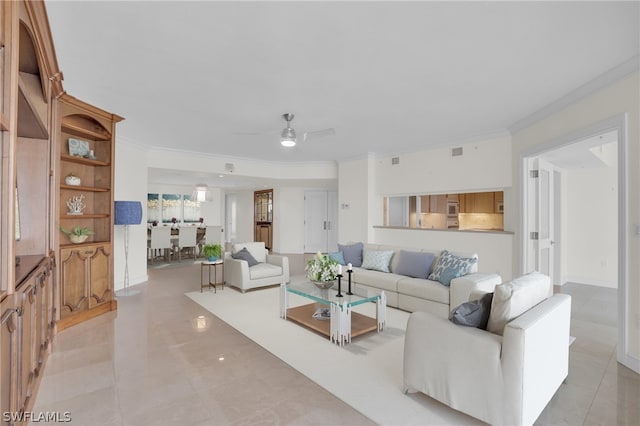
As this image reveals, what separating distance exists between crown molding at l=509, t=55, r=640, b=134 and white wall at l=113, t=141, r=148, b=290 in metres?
6.19

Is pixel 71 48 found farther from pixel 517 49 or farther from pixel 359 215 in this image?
pixel 359 215

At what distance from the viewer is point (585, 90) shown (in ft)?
10.9

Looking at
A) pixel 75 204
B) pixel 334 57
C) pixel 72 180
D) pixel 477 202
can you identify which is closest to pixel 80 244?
pixel 75 204

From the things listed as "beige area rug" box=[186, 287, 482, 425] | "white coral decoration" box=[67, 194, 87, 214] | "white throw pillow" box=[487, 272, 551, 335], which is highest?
"white coral decoration" box=[67, 194, 87, 214]

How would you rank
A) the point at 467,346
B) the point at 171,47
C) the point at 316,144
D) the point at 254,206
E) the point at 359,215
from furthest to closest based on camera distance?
1. the point at 254,206
2. the point at 359,215
3. the point at 316,144
4. the point at 171,47
5. the point at 467,346

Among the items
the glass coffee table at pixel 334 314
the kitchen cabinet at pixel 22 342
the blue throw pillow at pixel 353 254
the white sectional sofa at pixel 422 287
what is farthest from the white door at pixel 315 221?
the kitchen cabinet at pixel 22 342

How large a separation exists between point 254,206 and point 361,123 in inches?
295

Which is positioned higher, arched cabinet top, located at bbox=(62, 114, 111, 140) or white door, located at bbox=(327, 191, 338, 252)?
arched cabinet top, located at bbox=(62, 114, 111, 140)

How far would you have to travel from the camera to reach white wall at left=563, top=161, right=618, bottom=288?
18.2ft

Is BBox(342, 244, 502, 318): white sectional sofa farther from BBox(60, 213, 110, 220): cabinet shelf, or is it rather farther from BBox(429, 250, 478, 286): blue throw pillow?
BBox(60, 213, 110, 220): cabinet shelf

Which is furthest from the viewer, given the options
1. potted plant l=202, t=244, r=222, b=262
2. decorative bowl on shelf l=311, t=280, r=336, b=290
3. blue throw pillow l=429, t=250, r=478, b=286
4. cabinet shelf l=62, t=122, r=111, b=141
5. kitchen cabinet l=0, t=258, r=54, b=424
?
potted plant l=202, t=244, r=222, b=262

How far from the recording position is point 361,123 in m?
4.73

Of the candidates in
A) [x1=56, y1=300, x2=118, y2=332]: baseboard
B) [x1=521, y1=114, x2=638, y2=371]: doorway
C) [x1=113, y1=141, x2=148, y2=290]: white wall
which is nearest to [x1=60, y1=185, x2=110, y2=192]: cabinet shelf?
[x1=113, y1=141, x2=148, y2=290]: white wall

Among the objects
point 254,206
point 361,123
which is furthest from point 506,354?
point 254,206
